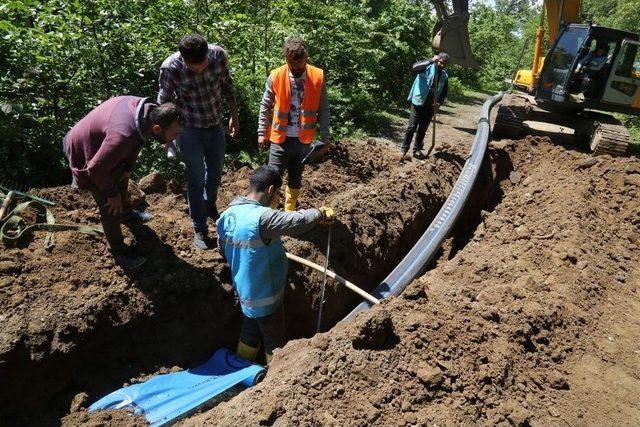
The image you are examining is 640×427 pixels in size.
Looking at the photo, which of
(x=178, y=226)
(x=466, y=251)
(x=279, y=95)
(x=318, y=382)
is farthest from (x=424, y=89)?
(x=318, y=382)

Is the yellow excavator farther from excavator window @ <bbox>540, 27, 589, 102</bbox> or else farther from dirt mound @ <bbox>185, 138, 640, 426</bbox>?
dirt mound @ <bbox>185, 138, 640, 426</bbox>

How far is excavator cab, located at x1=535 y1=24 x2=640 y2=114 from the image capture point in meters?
8.41

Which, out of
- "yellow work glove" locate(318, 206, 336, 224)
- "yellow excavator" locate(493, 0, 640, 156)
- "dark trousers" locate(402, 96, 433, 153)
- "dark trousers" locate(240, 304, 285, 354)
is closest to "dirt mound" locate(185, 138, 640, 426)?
"dark trousers" locate(240, 304, 285, 354)

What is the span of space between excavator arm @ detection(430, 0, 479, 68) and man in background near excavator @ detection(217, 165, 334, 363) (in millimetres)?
5702

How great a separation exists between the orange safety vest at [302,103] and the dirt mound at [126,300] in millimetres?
1052

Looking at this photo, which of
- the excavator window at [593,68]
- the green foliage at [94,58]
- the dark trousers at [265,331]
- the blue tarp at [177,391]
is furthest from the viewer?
the excavator window at [593,68]

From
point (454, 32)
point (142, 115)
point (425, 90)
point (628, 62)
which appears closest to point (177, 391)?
point (142, 115)

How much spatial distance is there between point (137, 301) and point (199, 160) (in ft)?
4.38

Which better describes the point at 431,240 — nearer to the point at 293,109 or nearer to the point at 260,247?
the point at 293,109

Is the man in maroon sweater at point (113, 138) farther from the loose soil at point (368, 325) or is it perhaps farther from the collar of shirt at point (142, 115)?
the loose soil at point (368, 325)

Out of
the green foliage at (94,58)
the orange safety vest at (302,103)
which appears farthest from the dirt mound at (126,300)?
the orange safety vest at (302,103)

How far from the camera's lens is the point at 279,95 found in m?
4.26

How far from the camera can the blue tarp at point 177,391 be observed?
10.3 ft

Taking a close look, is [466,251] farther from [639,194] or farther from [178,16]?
[178,16]
